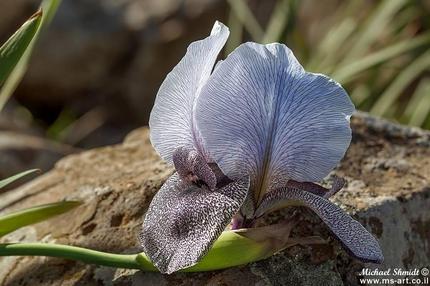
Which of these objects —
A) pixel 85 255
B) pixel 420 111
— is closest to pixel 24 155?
pixel 420 111

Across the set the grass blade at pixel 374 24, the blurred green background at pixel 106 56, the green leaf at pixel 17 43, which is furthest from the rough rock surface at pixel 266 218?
the blurred green background at pixel 106 56

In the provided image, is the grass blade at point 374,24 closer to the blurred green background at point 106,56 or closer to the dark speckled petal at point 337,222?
the blurred green background at point 106,56

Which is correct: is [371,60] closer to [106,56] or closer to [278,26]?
[278,26]

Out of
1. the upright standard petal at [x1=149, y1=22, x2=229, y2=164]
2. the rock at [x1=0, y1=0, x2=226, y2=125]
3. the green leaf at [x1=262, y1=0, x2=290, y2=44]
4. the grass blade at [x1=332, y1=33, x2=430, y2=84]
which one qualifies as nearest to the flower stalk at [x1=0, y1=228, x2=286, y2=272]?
the upright standard petal at [x1=149, y1=22, x2=229, y2=164]

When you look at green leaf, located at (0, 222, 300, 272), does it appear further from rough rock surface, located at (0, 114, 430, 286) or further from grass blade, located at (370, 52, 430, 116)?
grass blade, located at (370, 52, 430, 116)

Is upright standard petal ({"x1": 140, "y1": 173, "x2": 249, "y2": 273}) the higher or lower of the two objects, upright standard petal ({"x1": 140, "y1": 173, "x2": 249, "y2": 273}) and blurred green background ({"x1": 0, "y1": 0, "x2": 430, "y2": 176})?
the higher

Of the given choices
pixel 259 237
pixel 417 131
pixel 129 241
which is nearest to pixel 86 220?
pixel 129 241
